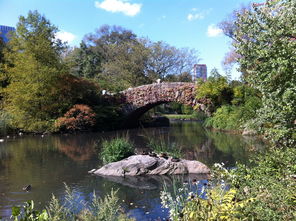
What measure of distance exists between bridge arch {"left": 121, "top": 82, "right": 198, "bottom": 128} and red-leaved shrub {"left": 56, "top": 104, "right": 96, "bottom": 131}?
9.43ft

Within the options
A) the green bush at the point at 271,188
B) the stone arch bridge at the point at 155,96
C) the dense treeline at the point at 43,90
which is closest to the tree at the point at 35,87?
the dense treeline at the point at 43,90

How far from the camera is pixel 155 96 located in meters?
17.8

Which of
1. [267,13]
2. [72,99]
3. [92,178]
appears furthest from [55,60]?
[267,13]

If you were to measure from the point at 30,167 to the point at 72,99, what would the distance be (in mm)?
9971

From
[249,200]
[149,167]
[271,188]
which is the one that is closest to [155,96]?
[149,167]

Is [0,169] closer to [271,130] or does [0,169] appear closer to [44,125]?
[271,130]

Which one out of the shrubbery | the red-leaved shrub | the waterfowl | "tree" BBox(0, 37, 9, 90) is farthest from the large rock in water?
"tree" BBox(0, 37, 9, 90)

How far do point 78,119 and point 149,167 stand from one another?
1005cm

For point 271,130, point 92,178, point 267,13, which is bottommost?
point 92,178

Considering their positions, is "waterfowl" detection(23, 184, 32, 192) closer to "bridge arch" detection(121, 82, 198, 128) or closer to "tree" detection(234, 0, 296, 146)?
"tree" detection(234, 0, 296, 146)

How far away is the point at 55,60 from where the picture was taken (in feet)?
55.3

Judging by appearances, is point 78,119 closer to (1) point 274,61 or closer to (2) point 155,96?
(2) point 155,96

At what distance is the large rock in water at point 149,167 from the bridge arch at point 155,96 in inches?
416

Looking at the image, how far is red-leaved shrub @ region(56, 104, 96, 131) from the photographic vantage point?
611 inches
